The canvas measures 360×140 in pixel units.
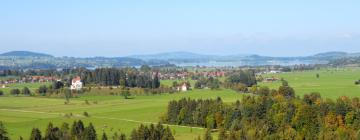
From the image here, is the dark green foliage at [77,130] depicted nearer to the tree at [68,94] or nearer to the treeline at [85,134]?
the treeline at [85,134]

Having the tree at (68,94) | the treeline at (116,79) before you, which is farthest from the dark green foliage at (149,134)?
the treeline at (116,79)

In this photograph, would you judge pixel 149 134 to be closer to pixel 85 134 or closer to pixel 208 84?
pixel 85 134

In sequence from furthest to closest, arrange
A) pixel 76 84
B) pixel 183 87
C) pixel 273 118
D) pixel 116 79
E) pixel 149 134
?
pixel 116 79 < pixel 183 87 < pixel 76 84 < pixel 273 118 < pixel 149 134

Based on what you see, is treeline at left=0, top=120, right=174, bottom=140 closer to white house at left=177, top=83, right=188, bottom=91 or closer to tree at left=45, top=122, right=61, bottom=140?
tree at left=45, top=122, right=61, bottom=140

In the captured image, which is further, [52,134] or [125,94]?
[125,94]

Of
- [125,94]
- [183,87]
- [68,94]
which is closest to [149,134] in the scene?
[125,94]

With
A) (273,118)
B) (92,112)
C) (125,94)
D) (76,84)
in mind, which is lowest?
(92,112)

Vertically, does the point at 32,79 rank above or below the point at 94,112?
above
